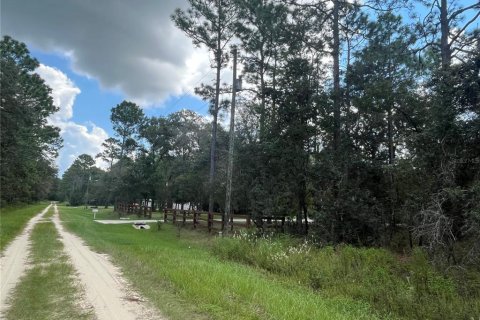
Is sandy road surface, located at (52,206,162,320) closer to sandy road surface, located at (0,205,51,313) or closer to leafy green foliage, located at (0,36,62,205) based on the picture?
sandy road surface, located at (0,205,51,313)

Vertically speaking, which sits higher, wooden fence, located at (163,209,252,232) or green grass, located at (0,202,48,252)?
wooden fence, located at (163,209,252,232)

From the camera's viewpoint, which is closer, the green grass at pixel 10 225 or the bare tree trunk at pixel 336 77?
the green grass at pixel 10 225

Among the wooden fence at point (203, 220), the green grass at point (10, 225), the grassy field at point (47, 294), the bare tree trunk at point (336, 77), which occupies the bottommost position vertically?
the grassy field at point (47, 294)

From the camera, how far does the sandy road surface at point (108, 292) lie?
5252 millimetres

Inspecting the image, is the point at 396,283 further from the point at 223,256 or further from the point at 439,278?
the point at 223,256

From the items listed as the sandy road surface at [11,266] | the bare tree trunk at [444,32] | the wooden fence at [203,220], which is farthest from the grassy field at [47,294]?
the bare tree trunk at [444,32]

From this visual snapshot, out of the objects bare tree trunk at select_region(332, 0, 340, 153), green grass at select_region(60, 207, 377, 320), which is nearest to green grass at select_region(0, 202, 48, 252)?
green grass at select_region(60, 207, 377, 320)

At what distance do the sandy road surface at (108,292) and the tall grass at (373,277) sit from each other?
3.84 meters

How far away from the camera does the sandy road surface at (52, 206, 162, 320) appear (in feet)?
17.2

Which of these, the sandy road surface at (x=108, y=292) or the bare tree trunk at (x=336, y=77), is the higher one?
the bare tree trunk at (x=336, y=77)

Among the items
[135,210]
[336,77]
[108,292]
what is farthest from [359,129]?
[135,210]

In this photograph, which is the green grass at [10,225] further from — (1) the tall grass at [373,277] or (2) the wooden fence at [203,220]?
(2) the wooden fence at [203,220]

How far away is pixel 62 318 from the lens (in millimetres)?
4953

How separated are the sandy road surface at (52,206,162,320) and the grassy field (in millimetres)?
220
